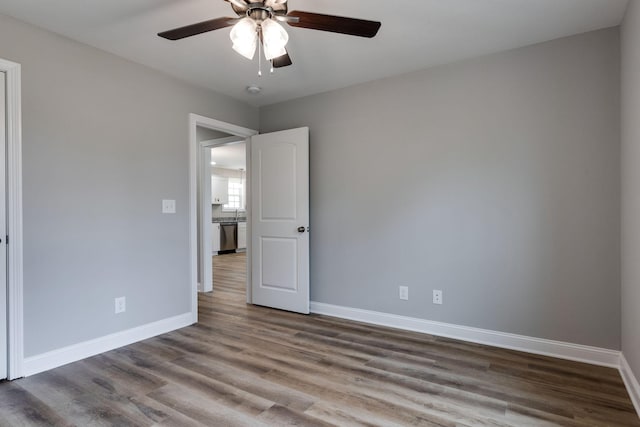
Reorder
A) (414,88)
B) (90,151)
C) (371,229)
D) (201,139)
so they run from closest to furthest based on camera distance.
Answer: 1. (90,151)
2. (414,88)
3. (371,229)
4. (201,139)

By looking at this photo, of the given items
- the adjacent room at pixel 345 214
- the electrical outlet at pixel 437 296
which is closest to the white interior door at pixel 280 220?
the adjacent room at pixel 345 214

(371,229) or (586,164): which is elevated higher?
(586,164)

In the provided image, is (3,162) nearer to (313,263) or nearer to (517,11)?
(313,263)

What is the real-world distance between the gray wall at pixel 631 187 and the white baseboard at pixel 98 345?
3403 mm

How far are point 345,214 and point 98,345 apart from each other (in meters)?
2.39

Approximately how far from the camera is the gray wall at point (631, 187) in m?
1.99

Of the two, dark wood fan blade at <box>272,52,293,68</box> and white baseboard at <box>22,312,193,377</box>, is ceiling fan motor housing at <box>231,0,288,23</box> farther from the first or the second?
white baseboard at <box>22,312,193,377</box>

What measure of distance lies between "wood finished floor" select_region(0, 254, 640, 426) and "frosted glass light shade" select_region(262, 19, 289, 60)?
1944 millimetres

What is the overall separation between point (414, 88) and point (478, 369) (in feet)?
7.75

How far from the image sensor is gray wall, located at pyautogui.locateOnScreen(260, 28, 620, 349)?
250 centimetres

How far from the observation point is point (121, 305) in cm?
287

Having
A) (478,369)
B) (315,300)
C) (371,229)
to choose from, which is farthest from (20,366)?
(478,369)

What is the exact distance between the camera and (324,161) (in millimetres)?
3742

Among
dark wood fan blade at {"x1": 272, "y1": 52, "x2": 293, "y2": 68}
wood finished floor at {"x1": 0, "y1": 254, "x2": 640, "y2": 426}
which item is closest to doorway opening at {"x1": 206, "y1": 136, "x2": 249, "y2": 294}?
wood finished floor at {"x1": 0, "y1": 254, "x2": 640, "y2": 426}
